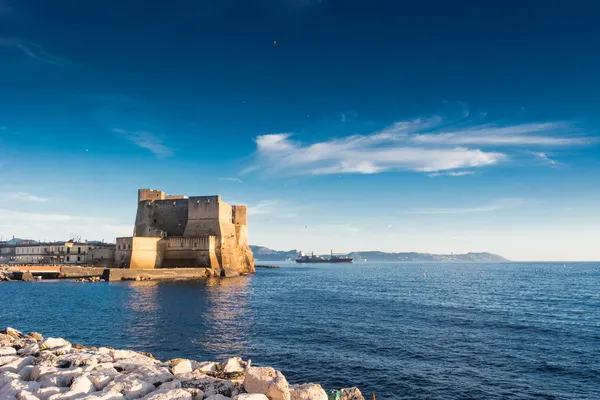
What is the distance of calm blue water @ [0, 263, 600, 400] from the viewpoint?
1370 centimetres

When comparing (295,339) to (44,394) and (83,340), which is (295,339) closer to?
(83,340)

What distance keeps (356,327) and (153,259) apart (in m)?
43.7

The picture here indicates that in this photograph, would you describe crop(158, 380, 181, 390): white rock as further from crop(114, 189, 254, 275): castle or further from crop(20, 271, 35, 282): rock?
crop(20, 271, 35, 282): rock

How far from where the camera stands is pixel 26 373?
30.9ft

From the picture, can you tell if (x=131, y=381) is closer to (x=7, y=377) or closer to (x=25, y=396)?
(x=25, y=396)

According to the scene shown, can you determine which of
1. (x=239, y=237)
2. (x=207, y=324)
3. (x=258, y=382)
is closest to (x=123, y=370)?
(x=258, y=382)

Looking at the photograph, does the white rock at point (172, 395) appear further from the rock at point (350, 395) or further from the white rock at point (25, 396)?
the rock at point (350, 395)

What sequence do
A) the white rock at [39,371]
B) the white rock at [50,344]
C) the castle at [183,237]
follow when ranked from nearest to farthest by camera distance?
the white rock at [39,371] → the white rock at [50,344] → the castle at [183,237]

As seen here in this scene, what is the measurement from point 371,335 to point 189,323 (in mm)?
10436

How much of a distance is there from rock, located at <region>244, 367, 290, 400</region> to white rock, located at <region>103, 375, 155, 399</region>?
7.07 feet

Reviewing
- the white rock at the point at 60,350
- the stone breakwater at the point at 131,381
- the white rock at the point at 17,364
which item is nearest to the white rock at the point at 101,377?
the stone breakwater at the point at 131,381

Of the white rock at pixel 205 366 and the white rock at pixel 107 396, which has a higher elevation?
the white rock at pixel 107 396

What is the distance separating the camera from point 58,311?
2750cm

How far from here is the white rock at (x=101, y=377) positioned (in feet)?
27.6
